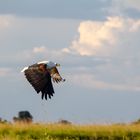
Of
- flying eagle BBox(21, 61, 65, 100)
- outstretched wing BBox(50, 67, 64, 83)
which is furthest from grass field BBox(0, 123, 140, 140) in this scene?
flying eagle BBox(21, 61, 65, 100)

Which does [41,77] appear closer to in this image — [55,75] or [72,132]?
[55,75]

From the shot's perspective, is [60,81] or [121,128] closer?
[60,81]

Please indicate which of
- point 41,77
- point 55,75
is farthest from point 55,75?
point 41,77

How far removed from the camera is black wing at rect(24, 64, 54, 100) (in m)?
13.5

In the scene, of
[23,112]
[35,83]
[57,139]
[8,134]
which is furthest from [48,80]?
[23,112]

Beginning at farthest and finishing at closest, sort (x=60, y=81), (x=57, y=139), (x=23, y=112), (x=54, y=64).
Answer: (x=23, y=112), (x=57, y=139), (x=60, y=81), (x=54, y=64)

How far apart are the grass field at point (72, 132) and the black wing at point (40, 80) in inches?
289

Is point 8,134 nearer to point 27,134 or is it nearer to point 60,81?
point 27,134

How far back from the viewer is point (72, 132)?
21938 millimetres

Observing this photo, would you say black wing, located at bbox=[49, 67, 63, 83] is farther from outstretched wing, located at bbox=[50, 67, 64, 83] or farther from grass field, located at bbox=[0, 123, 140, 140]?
grass field, located at bbox=[0, 123, 140, 140]

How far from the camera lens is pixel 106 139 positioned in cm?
2156

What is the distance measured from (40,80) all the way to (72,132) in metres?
8.49

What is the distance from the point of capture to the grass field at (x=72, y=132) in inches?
843

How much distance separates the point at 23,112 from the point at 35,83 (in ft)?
91.2
